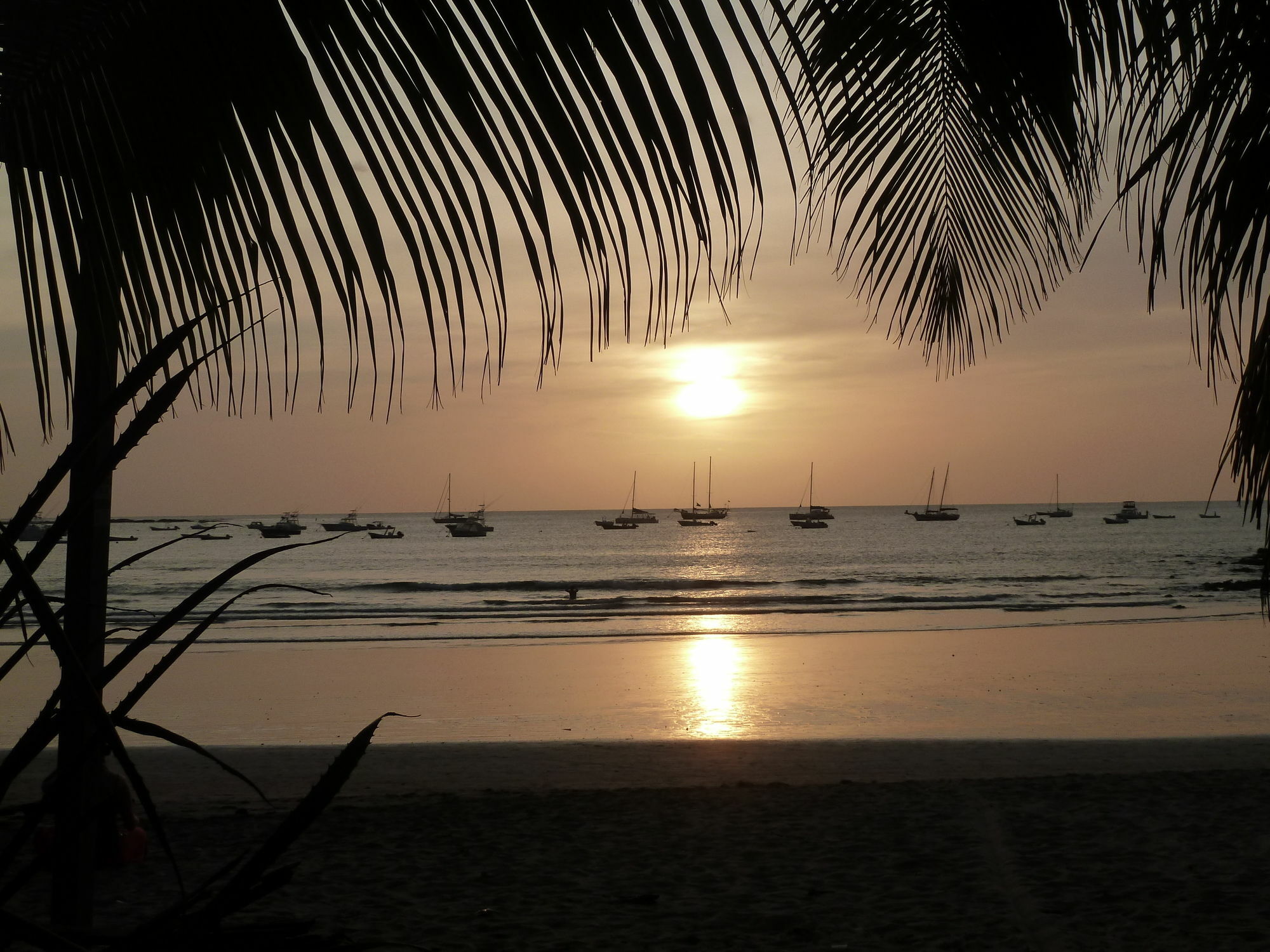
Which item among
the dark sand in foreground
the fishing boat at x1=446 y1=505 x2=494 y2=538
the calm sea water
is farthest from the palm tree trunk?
the fishing boat at x1=446 y1=505 x2=494 y2=538

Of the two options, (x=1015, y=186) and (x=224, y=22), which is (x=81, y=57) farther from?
(x=1015, y=186)

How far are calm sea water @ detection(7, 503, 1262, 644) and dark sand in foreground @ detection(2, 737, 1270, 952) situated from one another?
2176 millimetres

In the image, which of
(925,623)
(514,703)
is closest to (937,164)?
(514,703)

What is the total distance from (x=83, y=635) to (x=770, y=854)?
510cm

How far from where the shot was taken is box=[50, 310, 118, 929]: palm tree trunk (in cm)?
69

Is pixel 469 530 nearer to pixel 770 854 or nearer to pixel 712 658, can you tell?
pixel 712 658

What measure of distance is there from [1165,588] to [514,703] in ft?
88.7

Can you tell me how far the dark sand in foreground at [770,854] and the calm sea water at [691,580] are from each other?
218cm

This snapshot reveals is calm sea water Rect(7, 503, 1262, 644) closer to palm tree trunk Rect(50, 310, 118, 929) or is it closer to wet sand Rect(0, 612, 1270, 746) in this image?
palm tree trunk Rect(50, 310, 118, 929)

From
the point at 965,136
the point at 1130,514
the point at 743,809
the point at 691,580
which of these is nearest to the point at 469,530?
the point at 691,580

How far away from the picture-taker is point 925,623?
77.7ft

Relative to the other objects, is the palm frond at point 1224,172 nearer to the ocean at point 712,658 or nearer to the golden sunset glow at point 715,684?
the ocean at point 712,658

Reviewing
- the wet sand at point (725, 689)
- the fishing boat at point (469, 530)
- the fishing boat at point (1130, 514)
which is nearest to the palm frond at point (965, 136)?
the wet sand at point (725, 689)

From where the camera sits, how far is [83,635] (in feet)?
5.20
